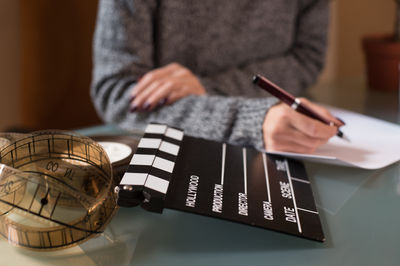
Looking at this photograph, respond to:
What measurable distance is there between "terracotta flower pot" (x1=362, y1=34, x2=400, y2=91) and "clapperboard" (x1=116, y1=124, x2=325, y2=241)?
1.66 feet

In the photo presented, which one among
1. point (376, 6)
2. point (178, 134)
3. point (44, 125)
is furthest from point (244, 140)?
point (376, 6)

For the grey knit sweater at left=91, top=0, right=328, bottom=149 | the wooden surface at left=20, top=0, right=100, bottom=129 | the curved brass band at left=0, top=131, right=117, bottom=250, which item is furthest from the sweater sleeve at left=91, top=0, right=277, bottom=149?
the wooden surface at left=20, top=0, right=100, bottom=129

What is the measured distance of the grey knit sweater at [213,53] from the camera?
578mm

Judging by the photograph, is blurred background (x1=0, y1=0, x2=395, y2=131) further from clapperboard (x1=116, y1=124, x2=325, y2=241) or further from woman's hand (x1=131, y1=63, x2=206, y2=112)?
clapperboard (x1=116, y1=124, x2=325, y2=241)

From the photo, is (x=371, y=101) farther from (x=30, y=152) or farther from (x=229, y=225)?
(x=30, y=152)

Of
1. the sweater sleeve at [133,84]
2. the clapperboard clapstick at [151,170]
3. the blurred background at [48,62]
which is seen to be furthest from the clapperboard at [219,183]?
the blurred background at [48,62]

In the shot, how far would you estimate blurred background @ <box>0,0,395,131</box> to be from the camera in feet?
3.51

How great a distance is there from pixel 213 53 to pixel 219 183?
492 millimetres

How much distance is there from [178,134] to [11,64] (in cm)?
87

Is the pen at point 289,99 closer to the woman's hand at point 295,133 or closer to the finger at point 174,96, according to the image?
the woman's hand at point 295,133

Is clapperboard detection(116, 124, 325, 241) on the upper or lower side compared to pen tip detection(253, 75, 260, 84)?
lower

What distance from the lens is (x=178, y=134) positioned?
457 mm

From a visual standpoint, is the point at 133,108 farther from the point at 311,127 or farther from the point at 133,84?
the point at 311,127

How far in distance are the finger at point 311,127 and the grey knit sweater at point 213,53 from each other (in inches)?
1.8
